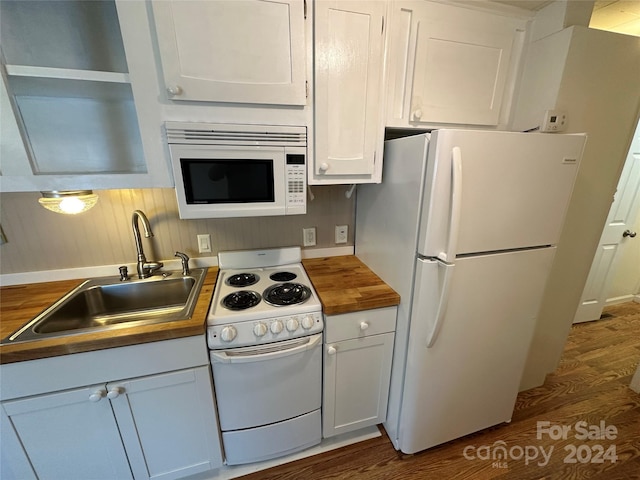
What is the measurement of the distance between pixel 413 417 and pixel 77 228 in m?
2.06

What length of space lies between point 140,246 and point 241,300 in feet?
2.24

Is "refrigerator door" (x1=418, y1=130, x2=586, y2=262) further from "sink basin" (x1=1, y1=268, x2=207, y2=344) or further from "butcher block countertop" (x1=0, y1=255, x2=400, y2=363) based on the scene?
"sink basin" (x1=1, y1=268, x2=207, y2=344)

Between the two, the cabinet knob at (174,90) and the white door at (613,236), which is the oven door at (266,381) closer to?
the cabinet knob at (174,90)

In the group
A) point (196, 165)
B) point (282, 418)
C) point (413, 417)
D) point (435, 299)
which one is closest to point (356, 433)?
point (413, 417)

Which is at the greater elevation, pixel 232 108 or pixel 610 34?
pixel 610 34

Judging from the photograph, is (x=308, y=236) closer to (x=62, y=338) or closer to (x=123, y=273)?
(x=123, y=273)

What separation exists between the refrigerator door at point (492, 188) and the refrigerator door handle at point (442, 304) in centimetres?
5

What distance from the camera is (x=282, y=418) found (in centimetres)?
133

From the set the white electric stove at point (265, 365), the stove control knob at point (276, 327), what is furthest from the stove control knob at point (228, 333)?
the stove control knob at point (276, 327)

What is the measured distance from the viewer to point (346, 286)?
1402 mm

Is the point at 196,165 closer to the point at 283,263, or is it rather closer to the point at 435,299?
the point at 283,263

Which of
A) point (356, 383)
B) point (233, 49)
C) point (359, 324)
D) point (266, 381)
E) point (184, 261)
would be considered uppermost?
point (233, 49)

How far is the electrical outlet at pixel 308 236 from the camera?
1749 mm

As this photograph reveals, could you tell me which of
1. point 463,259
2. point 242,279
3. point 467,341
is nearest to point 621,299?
point 467,341
